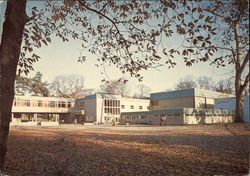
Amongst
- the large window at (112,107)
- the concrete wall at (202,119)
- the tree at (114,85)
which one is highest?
the tree at (114,85)

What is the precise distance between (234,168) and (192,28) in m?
2.43

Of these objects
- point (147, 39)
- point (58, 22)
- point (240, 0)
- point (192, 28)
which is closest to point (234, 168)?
point (192, 28)

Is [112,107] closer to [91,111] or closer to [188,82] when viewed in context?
[91,111]

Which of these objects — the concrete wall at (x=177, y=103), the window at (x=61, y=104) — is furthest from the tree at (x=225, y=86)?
the window at (x=61, y=104)

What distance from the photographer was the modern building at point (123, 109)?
73.1ft

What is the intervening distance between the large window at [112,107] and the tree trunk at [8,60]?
88.4 ft

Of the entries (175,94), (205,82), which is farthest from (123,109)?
(205,82)

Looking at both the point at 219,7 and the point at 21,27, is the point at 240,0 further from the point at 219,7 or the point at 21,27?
the point at 21,27

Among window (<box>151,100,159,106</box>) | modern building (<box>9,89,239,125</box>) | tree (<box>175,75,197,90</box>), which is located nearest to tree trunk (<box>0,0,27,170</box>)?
tree (<box>175,75,197,90</box>)

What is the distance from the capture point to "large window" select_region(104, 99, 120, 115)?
29812 mm

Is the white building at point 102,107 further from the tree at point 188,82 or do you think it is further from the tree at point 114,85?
the tree at point 114,85

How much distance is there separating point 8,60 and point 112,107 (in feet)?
90.6

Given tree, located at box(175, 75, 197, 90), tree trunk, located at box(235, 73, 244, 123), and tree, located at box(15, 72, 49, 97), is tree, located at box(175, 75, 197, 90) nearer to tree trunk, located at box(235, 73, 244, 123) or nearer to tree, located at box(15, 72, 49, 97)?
tree trunk, located at box(235, 73, 244, 123)

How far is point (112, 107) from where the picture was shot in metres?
30.2
